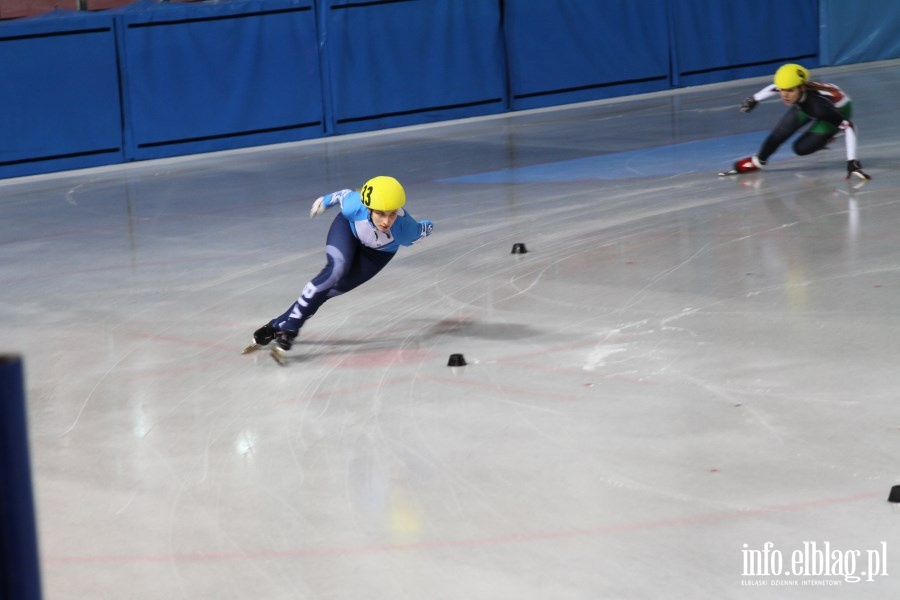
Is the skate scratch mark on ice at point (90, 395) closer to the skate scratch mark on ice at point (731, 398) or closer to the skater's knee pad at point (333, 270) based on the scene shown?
the skater's knee pad at point (333, 270)

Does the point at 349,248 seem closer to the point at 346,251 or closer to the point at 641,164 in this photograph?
the point at 346,251

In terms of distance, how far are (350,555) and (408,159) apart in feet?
38.0

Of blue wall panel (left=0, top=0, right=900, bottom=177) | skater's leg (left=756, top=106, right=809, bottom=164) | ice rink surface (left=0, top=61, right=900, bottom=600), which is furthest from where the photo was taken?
blue wall panel (left=0, top=0, right=900, bottom=177)

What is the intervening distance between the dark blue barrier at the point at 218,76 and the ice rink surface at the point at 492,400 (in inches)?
209

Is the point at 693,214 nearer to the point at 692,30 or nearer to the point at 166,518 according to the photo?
the point at 166,518

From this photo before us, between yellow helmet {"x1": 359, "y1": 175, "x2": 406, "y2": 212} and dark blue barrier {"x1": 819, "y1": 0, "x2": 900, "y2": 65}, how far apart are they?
63.1 feet

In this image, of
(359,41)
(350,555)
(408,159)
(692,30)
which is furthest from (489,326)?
(692,30)

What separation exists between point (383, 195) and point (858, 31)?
65.5 feet

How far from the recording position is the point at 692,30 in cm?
2175

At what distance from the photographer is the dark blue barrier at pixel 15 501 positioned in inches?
54.6

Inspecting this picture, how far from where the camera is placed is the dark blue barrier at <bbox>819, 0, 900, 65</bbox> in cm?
2350

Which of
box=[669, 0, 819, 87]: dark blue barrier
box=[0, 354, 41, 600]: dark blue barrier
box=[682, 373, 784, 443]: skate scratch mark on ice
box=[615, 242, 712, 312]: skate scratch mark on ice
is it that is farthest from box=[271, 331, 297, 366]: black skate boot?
box=[669, 0, 819, 87]: dark blue barrier

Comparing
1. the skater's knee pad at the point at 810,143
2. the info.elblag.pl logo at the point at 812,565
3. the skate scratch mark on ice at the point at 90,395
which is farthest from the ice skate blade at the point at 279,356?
the skater's knee pad at the point at 810,143

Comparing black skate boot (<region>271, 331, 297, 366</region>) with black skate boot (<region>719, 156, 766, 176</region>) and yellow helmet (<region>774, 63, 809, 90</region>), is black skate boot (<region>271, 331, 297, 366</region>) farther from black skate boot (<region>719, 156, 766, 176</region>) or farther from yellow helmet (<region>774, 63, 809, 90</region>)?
black skate boot (<region>719, 156, 766, 176</region>)
